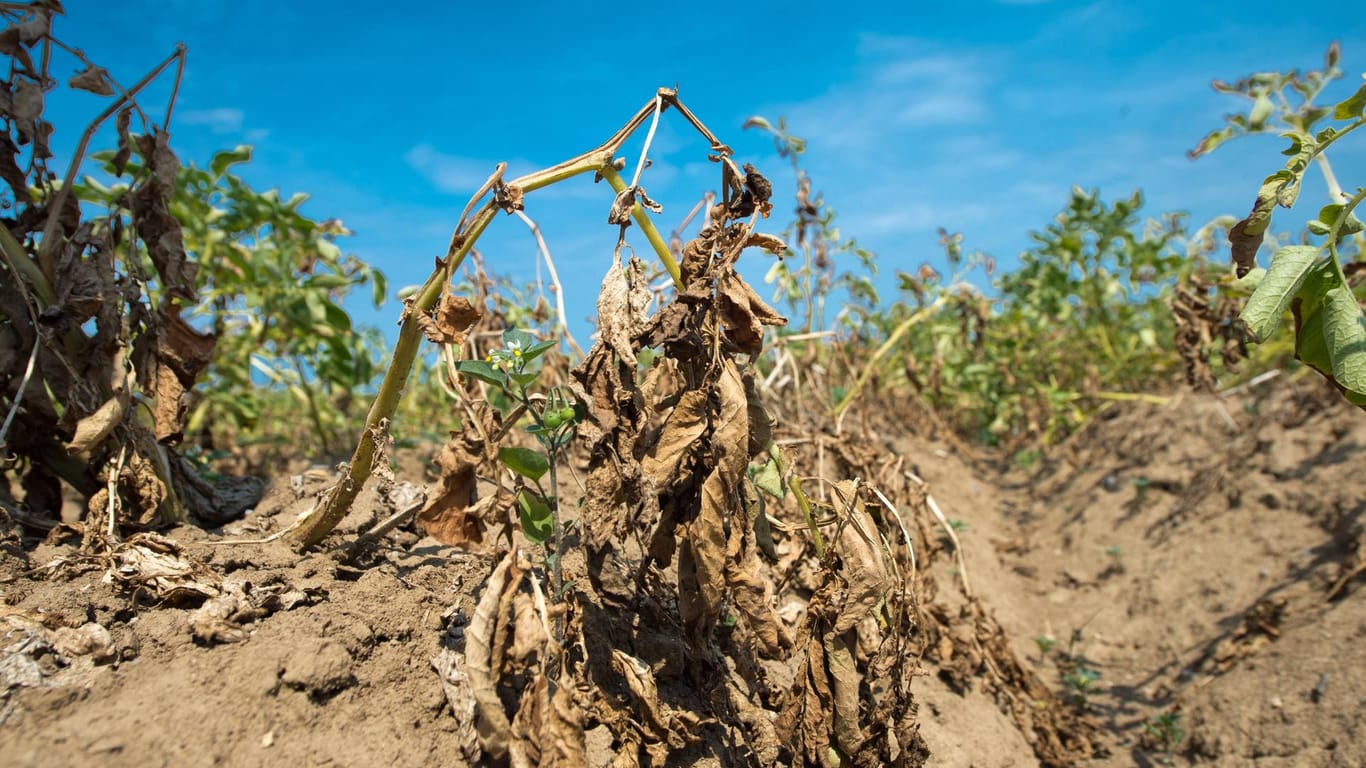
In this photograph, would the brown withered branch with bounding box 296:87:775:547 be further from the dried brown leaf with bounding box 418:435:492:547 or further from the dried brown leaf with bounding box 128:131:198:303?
the dried brown leaf with bounding box 128:131:198:303

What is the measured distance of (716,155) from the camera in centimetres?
157

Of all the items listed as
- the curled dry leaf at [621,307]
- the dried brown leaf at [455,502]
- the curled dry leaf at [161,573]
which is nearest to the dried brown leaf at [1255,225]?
the curled dry leaf at [621,307]

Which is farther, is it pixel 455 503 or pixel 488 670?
pixel 455 503

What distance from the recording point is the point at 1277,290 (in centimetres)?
146

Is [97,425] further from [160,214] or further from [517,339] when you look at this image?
[517,339]

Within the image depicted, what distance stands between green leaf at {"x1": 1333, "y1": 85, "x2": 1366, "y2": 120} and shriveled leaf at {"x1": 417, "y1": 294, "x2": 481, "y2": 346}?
1551mm

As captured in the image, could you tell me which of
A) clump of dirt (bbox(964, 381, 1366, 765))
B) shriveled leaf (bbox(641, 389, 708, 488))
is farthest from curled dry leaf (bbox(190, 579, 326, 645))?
clump of dirt (bbox(964, 381, 1366, 765))

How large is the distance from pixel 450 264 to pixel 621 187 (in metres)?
0.34

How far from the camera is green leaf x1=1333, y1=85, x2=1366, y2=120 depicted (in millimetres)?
1488

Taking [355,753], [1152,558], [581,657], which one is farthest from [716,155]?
[1152,558]

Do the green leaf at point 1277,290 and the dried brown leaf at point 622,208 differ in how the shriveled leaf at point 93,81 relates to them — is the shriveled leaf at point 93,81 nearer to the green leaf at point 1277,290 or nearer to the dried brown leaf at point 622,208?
the dried brown leaf at point 622,208

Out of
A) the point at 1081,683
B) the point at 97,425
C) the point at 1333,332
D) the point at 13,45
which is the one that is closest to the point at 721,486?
the point at 1333,332

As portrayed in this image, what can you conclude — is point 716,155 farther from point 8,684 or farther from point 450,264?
point 8,684

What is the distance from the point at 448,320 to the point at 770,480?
0.68 metres
